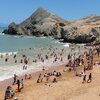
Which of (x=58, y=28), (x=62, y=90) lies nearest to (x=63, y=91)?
(x=62, y=90)

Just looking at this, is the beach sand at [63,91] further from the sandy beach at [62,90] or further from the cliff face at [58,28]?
the cliff face at [58,28]

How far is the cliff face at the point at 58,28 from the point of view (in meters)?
109

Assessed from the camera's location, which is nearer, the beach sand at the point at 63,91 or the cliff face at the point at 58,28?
the beach sand at the point at 63,91

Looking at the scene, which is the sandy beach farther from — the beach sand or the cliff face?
the cliff face

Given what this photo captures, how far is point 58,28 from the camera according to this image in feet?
464

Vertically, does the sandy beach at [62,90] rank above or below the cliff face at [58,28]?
below

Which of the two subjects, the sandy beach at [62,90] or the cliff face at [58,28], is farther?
the cliff face at [58,28]

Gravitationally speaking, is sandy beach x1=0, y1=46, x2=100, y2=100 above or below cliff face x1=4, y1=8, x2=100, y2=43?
below

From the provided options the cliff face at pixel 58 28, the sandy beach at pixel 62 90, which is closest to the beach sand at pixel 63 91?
the sandy beach at pixel 62 90

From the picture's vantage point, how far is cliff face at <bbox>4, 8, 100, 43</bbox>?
109m

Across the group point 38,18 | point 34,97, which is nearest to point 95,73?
point 34,97

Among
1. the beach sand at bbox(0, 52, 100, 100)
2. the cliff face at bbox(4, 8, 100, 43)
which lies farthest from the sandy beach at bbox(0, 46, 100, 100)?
the cliff face at bbox(4, 8, 100, 43)

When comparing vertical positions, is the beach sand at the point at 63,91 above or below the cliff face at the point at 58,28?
below

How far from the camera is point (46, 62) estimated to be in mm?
57062
